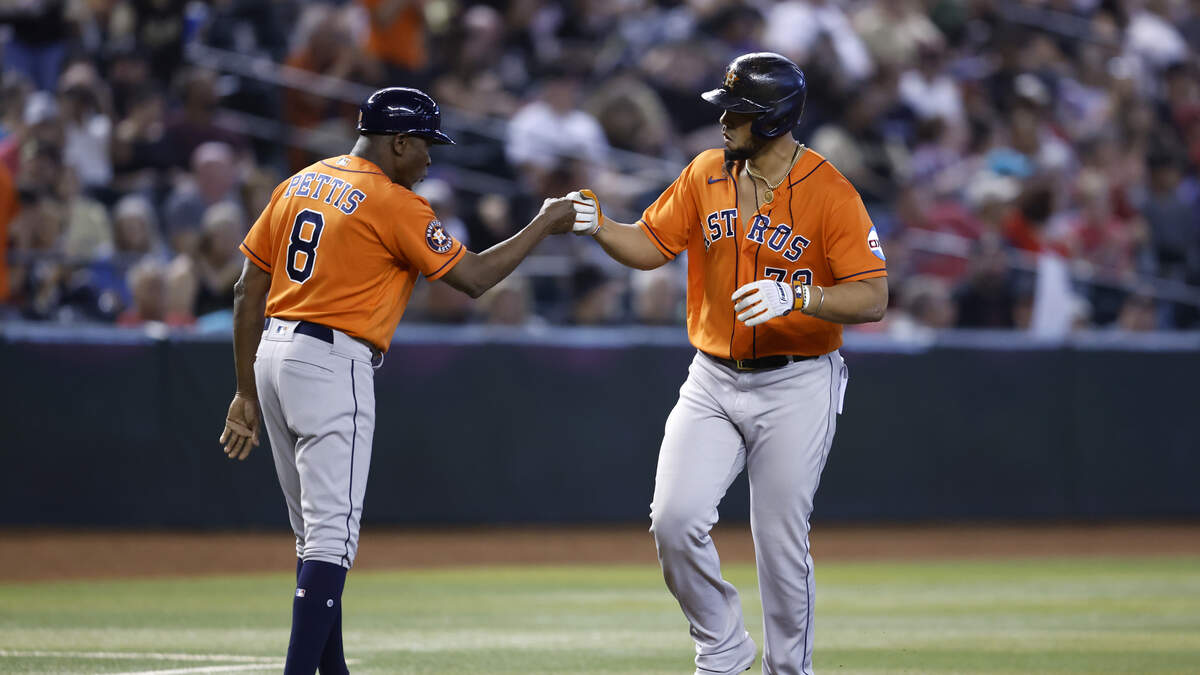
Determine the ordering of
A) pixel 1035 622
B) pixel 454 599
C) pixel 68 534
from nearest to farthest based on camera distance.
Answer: pixel 1035 622
pixel 454 599
pixel 68 534

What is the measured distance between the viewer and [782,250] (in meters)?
→ 5.73

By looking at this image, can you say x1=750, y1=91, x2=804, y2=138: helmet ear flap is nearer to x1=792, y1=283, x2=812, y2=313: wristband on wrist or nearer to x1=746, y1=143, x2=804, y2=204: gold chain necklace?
x1=746, y1=143, x2=804, y2=204: gold chain necklace

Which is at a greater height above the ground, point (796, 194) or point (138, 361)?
point (796, 194)

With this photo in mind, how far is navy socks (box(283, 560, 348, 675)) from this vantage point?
207 inches

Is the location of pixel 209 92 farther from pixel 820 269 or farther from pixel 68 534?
pixel 820 269

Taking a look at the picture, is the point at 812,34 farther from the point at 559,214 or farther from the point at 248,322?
the point at 248,322

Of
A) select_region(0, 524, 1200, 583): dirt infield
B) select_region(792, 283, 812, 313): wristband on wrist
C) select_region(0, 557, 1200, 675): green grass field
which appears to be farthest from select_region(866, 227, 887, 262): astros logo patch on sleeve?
select_region(0, 524, 1200, 583): dirt infield

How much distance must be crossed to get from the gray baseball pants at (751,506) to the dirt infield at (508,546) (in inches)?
234

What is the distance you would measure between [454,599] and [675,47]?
25.3ft

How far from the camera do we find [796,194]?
18.8ft

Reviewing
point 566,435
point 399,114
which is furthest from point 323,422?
point 566,435

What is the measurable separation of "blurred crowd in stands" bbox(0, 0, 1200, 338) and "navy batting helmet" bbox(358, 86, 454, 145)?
628 centimetres

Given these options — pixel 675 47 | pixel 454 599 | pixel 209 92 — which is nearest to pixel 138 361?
pixel 209 92

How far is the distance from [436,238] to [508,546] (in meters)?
7.11
